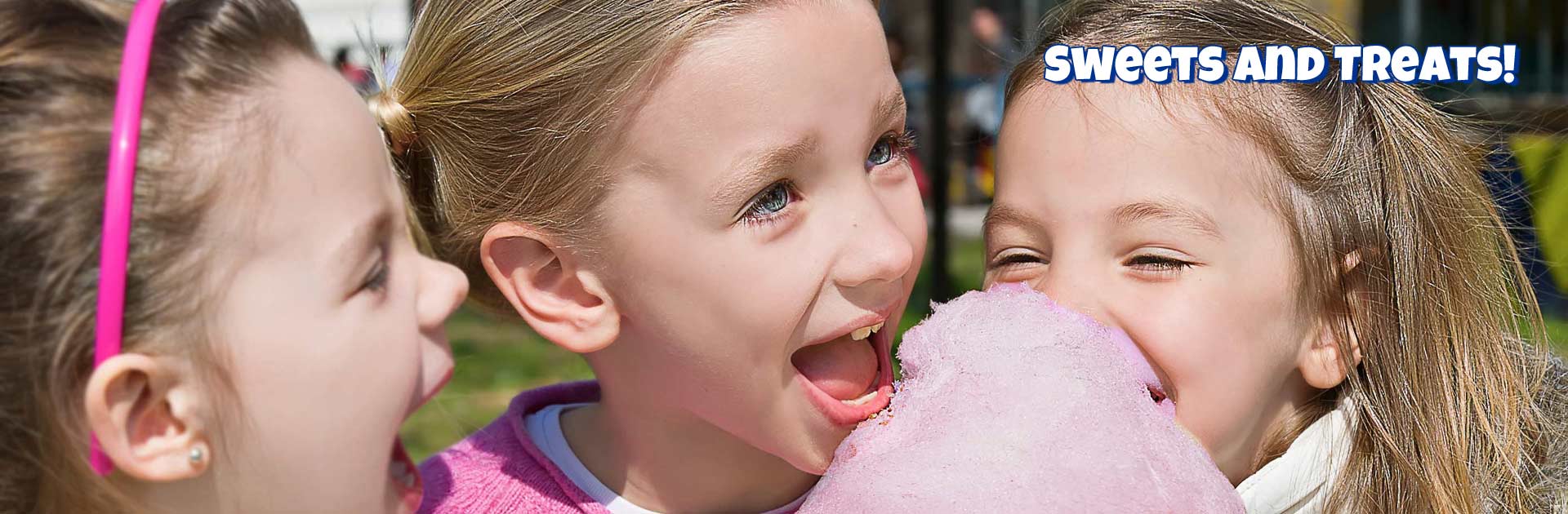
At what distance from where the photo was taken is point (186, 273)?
1610 millimetres

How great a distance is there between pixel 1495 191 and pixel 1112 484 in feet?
5.66

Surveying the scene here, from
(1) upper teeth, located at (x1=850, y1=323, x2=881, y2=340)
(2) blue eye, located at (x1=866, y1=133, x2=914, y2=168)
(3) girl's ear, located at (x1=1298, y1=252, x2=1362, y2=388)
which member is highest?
(2) blue eye, located at (x1=866, y1=133, x2=914, y2=168)

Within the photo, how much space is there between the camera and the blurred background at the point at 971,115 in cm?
345

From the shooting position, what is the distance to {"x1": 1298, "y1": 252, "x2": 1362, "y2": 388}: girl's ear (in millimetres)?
2316

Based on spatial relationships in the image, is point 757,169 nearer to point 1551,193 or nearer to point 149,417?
point 149,417

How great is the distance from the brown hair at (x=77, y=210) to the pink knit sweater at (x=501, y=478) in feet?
2.88

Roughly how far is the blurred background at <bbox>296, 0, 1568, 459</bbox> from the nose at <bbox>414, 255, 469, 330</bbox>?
26.1 inches

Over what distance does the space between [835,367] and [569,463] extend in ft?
2.07

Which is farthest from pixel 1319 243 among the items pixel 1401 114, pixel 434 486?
pixel 434 486

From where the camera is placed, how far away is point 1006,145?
7.90ft

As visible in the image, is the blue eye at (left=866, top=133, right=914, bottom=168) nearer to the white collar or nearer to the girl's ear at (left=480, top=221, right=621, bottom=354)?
the girl's ear at (left=480, top=221, right=621, bottom=354)

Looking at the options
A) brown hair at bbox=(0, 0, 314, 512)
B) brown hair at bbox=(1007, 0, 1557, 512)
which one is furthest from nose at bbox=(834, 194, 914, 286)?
brown hair at bbox=(0, 0, 314, 512)

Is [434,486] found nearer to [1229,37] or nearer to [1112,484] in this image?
[1112,484]

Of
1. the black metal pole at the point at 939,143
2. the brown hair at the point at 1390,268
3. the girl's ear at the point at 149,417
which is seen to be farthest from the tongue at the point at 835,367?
the black metal pole at the point at 939,143
